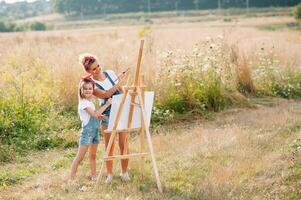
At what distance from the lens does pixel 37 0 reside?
12800cm

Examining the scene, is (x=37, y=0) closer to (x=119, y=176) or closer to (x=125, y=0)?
(x=125, y=0)

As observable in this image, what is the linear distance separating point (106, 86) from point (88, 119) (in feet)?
1.54

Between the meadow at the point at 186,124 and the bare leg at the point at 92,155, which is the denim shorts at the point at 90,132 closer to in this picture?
the bare leg at the point at 92,155

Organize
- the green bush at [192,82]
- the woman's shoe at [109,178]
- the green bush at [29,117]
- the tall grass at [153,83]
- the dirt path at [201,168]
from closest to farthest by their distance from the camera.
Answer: the dirt path at [201,168] → the woman's shoe at [109,178] → the green bush at [29,117] → the tall grass at [153,83] → the green bush at [192,82]

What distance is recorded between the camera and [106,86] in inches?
252

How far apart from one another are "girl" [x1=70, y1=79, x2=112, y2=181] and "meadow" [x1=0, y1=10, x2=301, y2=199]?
0.38m

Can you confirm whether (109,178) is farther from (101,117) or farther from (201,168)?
(201,168)

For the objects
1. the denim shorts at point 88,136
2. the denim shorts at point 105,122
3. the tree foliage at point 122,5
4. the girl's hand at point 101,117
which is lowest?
the tree foliage at point 122,5

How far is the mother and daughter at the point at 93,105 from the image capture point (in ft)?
20.5

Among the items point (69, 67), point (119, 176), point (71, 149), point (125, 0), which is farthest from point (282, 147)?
point (125, 0)

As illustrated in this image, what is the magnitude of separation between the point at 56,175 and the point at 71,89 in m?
3.88

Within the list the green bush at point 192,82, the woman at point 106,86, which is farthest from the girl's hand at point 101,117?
the green bush at point 192,82

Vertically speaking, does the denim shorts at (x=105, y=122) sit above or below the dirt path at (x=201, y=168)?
above

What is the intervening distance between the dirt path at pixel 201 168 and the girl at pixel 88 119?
0.36 metres
